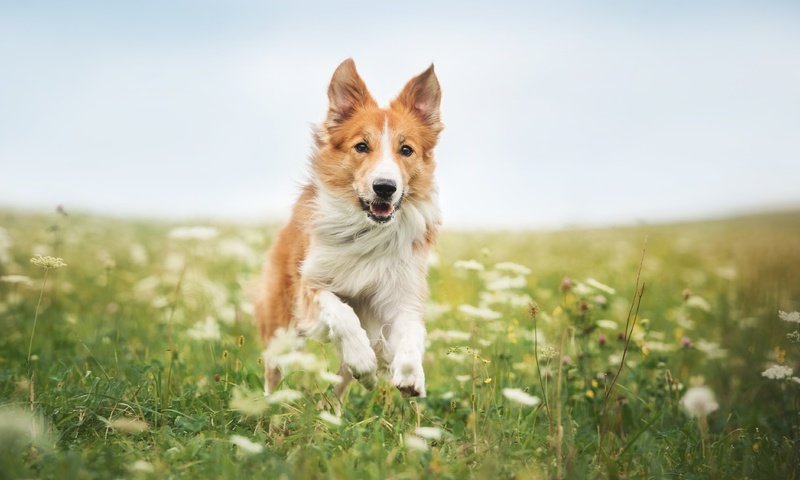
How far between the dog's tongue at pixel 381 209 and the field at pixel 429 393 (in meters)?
0.72

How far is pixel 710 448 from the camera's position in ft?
11.5

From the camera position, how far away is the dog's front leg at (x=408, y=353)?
11.3 ft

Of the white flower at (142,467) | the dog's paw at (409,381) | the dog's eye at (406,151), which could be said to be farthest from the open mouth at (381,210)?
the white flower at (142,467)

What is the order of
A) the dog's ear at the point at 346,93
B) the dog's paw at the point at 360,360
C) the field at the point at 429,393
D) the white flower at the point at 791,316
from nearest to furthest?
the field at the point at 429,393 → the white flower at the point at 791,316 → the dog's paw at the point at 360,360 → the dog's ear at the point at 346,93

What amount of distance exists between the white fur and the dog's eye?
34cm

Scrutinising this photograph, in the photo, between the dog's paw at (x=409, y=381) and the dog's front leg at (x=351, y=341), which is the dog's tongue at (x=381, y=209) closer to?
the dog's front leg at (x=351, y=341)

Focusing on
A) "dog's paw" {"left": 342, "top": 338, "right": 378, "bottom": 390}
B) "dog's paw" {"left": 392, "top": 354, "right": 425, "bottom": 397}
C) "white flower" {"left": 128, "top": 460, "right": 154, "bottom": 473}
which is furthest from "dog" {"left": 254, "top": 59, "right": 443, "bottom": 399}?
"white flower" {"left": 128, "top": 460, "right": 154, "bottom": 473}

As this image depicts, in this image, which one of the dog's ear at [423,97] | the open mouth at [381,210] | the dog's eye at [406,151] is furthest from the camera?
the dog's ear at [423,97]

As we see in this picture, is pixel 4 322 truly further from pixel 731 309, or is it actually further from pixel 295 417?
pixel 731 309

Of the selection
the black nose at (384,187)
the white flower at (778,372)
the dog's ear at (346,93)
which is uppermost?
the dog's ear at (346,93)

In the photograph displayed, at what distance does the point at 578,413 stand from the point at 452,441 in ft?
4.89

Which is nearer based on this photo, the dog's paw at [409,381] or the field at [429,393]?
the field at [429,393]

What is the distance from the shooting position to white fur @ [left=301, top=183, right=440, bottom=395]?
4.42 meters

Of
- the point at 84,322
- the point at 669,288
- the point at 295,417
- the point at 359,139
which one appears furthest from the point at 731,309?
the point at 84,322
